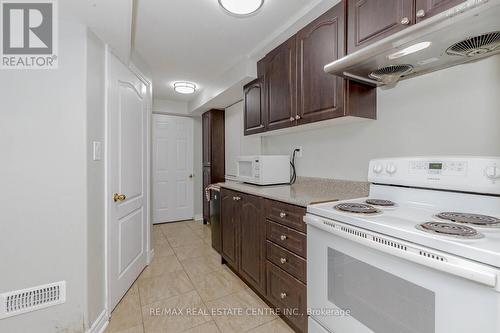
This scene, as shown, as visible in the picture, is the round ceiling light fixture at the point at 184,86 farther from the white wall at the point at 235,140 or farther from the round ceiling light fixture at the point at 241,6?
the round ceiling light fixture at the point at 241,6

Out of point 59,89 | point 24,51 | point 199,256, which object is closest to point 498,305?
point 59,89

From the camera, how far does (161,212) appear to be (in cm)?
427

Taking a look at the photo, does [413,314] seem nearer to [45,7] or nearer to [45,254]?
[45,254]

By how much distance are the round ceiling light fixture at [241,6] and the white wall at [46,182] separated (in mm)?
927

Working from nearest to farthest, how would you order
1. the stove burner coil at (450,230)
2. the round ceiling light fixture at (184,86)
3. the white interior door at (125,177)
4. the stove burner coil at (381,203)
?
1. the stove burner coil at (450,230)
2. the stove burner coil at (381,203)
3. the white interior door at (125,177)
4. the round ceiling light fixture at (184,86)

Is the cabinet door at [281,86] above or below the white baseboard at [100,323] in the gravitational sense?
above

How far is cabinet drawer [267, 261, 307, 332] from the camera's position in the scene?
1.43 meters

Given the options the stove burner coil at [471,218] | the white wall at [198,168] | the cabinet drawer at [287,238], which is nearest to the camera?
the stove burner coil at [471,218]

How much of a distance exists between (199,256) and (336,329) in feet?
6.51

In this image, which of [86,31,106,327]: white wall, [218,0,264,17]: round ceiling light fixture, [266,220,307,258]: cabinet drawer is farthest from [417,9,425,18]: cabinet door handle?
[86,31,106,327]: white wall

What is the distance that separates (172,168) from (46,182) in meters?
2.99

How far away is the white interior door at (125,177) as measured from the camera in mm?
1813

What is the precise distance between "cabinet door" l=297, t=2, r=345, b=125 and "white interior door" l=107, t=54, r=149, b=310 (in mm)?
1491

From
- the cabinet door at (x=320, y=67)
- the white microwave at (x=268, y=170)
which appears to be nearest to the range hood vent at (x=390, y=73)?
the cabinet door at (x=320, y=67)
